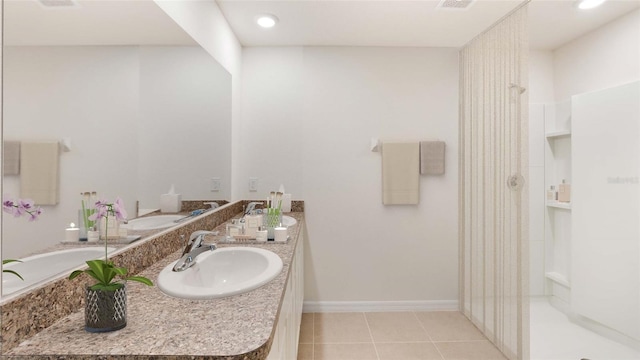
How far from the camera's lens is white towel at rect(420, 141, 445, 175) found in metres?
3.13

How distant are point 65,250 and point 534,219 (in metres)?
3.61

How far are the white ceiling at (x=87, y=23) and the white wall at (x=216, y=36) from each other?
122mm

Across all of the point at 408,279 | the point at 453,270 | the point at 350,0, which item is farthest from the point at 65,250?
the point at 453,270

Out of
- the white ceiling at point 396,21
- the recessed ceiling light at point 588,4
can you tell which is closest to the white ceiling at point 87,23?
the white ceiling at point 396,21

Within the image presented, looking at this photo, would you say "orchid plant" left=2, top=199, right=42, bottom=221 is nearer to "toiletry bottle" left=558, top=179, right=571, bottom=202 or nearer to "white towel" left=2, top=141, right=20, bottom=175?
"white towel" left=2, top=141, right=20, bottom=175

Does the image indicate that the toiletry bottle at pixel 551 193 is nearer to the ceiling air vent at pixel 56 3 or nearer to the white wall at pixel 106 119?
the white wall at pixel 106 119

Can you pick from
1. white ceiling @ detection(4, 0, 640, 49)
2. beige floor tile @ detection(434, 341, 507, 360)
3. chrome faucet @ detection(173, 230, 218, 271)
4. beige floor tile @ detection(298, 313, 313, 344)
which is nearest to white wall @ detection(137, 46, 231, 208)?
white ceiling @ detection(4, 0, 640, 49)

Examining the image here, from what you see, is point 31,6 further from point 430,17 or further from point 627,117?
point 627,117

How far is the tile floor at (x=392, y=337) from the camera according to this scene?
2449mm

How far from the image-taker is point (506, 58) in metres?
2.34

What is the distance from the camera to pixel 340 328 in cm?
287

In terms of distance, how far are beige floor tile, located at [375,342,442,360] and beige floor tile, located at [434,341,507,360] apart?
7 centimetres

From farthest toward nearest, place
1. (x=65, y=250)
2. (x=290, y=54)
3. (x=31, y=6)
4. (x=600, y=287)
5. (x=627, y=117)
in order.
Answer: (x=290, y=54) → (x=600, y=287) → (x=627, y=117) → (x=65, y=250) → (x=31, y=6)

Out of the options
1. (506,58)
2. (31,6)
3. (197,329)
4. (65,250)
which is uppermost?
(506,58)
